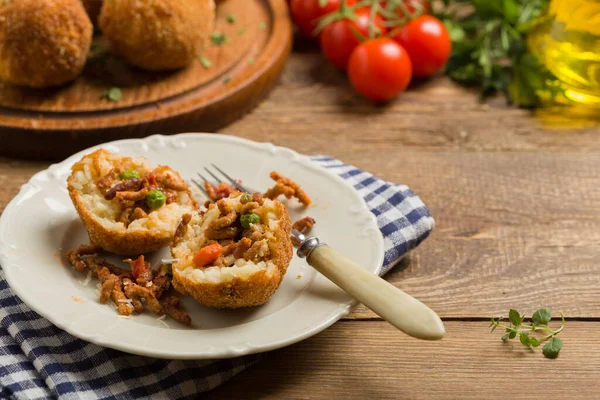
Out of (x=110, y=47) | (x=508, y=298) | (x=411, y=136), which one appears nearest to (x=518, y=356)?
(x=508, y=298)

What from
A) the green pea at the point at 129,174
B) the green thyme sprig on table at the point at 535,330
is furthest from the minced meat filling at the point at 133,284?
the green thyme sprig on table at the point at 535,330

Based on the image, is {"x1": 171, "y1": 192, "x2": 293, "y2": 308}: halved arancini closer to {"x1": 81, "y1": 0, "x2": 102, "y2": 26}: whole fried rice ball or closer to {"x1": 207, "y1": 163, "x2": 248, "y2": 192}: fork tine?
{"x1": 207, "y1": 163, "x2": 248, "y2": 192}: fork tine

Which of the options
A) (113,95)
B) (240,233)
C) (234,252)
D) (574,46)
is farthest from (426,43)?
(234,252)

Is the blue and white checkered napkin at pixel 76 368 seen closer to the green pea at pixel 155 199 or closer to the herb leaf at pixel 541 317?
the green pea at pixel 155 199

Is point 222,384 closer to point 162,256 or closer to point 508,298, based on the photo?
point 162,256

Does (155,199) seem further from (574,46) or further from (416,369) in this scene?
(574,46)

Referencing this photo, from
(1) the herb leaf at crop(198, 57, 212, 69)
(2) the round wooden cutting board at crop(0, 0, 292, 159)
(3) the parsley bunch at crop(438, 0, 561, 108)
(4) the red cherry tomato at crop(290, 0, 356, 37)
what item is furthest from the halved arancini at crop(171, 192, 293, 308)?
(4) the red cherry tomato at crop(290, 0, 356, 37)

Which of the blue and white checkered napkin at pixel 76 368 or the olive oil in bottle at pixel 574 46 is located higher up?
the olive oil in bottle at pixel 574 46
